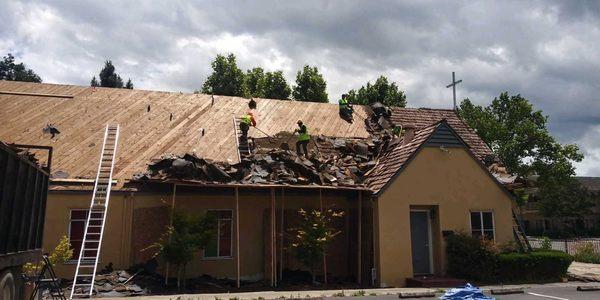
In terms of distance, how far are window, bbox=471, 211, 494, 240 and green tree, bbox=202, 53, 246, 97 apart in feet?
91.8

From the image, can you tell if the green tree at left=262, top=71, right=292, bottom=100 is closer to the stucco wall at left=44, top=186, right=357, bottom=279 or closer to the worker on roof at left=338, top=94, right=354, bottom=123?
the worker on roof at left=338, top=94, right=354, bottom=123

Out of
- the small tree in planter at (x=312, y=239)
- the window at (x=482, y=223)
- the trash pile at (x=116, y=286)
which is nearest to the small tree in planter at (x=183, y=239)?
the trash pile at (x=116, y=286)

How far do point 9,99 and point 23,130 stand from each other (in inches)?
112

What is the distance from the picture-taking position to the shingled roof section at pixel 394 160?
632 inches

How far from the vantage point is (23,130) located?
17516 mm

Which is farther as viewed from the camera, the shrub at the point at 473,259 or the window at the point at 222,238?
the window at the point at 222,238

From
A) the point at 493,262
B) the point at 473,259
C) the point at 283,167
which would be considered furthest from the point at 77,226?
the point at 493,262

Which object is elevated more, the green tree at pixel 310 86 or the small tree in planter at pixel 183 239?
the green tree at pixel 310 86

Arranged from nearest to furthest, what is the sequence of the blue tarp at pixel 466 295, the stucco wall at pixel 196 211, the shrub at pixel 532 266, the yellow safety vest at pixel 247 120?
the blue tarp at pixel 466 295, the stucco wall at pixel 196 211, the shrub at pixel 532 266, the yellow safety vest at pixel 247 120

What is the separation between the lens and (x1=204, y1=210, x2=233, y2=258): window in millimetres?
15977

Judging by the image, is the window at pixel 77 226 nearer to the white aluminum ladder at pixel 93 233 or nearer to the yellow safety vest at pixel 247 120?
the white aluminum ladder at pixel 93 233

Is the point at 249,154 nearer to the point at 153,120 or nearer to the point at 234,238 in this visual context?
the point at 234,238

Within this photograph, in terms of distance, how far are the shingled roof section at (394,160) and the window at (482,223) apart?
124 inches

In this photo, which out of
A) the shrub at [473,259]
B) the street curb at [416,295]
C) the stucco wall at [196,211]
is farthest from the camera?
the shrub at [473,259]
